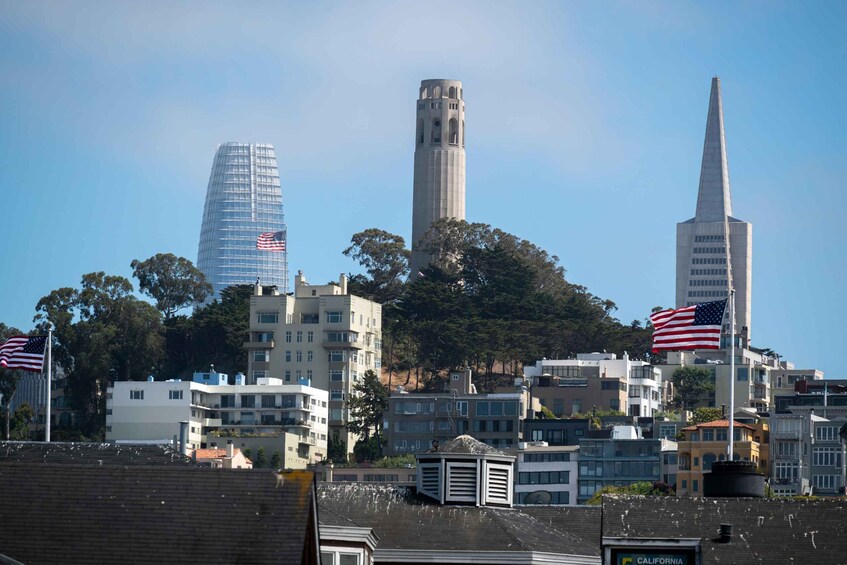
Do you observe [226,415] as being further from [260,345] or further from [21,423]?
[21,423]

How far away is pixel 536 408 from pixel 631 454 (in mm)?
26937

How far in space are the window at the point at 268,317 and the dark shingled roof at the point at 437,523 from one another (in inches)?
5146

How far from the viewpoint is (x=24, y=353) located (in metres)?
81.9

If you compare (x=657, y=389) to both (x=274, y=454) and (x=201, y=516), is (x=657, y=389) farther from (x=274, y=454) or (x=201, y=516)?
Answer: (x=201, y=516)

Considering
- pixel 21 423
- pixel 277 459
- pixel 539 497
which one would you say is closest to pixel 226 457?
pixel 539 497

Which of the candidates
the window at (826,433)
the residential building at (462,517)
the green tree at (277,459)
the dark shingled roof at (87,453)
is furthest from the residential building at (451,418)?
the dark shingled roof at (87,453)

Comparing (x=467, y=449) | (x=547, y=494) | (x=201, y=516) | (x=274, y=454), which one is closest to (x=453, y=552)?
(x=467, y=449)

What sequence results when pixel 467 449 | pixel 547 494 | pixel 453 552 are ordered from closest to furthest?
pixel 453 552 → pixel 467 449 → pixel 547 494

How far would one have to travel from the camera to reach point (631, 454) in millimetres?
148875

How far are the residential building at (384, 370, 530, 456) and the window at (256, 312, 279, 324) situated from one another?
65.2 ft

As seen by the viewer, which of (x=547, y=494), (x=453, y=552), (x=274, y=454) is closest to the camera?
(x=453, y=552)

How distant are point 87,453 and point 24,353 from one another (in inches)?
977

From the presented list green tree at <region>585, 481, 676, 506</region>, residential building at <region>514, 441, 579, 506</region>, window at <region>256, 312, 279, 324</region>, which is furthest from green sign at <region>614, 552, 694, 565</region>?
window at <region>256, 312, 279, 324</region>

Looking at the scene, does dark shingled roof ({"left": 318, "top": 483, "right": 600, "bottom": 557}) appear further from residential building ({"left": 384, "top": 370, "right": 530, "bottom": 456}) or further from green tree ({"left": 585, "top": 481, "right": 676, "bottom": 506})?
residential building ({"left": 384, "top": 370, "right": 530, "bottom": 456})
